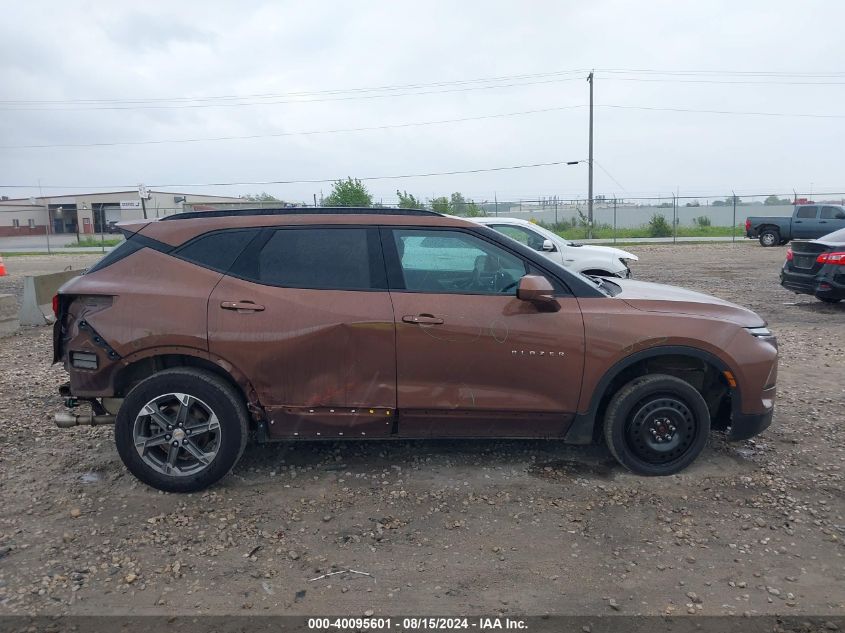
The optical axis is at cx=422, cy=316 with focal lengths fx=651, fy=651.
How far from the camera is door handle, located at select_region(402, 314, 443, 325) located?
13.2 feet

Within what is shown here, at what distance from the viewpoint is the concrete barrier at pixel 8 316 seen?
9125mm

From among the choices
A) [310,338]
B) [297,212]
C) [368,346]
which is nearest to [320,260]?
[297,212]

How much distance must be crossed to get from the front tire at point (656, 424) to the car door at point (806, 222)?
967 inches

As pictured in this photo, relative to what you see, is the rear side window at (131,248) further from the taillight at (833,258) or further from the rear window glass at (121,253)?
the taillight at (833,258)

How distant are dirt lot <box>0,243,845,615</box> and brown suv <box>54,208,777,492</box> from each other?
33 centimetres

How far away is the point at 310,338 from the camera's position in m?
4.01

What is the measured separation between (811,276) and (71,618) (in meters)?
11.1

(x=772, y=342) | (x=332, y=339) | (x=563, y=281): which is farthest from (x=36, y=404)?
(x=772, y=342)

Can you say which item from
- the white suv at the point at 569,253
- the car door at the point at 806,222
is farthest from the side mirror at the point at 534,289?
the car door at the point at 806,222

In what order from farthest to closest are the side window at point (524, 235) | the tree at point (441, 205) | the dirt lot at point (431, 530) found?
the tree at point (441, 205) → the side window at point (524, 235) → the dirt lot at point (431, 530)

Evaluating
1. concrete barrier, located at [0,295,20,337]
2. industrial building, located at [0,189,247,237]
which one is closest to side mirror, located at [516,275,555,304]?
concrete barrier, located at [0,295,20,337]

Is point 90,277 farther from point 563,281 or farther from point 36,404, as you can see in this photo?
point 563,281

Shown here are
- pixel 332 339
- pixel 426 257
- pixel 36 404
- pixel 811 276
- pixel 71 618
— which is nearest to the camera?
pixel 71 618

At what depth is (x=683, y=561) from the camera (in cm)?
336
